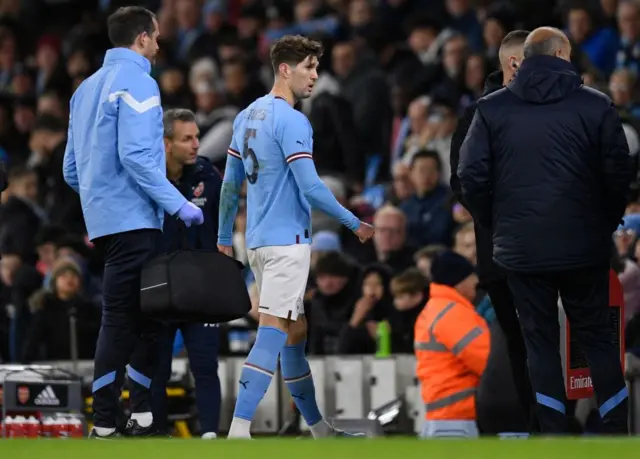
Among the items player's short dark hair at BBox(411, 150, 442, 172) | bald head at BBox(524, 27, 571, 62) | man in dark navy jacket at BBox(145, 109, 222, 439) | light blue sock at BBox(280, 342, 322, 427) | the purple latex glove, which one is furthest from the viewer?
player's short dark hair at BBox(411, 150, 442, 172)

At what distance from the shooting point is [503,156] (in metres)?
9.27

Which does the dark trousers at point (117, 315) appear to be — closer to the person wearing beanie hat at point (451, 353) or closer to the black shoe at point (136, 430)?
the black shoe at point (136, 430)

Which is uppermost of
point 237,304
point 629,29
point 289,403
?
point 629,29

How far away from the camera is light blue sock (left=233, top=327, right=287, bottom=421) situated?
945 cm

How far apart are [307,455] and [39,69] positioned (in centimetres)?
1586

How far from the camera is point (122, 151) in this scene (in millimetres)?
9633

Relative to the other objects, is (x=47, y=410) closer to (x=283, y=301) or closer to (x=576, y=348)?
(x=283, y=301)

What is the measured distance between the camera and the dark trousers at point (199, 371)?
1052 centimetres

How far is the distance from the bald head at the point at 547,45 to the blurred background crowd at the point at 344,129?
3.24 meters

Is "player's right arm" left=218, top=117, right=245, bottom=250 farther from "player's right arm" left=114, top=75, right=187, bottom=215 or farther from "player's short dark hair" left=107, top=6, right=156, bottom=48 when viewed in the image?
"player's short dark hair" left=107, top=6, right=156, bottom=48

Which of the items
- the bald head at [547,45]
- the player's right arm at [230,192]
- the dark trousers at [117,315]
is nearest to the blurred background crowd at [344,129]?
the player's right arm at [230,192]

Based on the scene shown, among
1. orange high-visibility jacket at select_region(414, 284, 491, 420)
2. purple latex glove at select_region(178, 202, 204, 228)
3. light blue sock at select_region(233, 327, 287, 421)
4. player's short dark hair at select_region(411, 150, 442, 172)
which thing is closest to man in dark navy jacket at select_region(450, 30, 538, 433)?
orange high-visibility jacket at select_region(414, 284, 491, 420)

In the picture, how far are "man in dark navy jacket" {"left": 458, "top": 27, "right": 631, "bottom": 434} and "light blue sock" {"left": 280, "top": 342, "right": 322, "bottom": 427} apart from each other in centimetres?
128

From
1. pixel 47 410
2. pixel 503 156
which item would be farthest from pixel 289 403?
pixel 503 156
